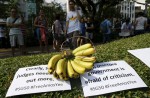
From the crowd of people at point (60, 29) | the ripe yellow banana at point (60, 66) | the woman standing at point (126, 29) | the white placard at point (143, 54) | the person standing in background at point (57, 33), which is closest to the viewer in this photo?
the ripe yellow banana at point (60, 66)

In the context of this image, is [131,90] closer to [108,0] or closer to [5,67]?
[5,67]

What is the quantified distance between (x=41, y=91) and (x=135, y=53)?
5.98ft

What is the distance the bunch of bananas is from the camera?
4.78 meters

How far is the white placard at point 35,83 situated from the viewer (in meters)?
4.71

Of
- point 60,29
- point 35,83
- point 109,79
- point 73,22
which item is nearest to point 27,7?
point 60,29

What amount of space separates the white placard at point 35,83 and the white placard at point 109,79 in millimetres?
287

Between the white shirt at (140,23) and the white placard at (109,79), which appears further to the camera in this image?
the white shirt at (140,23)

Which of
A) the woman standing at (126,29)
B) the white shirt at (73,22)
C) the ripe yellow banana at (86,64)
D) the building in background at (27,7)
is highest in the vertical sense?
Answer: the building in background at (27,7)

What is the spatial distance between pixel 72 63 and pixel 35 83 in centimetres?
61

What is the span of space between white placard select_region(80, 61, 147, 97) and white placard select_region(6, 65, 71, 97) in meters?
0.29

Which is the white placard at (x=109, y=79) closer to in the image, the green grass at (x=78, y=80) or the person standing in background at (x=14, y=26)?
the green grass at (x=78, y=80)

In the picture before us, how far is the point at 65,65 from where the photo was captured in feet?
16.4

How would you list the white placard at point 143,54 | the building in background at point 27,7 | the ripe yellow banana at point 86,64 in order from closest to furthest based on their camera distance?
1. the ripe yellow banana at point 86,64
2. the white placard at point 143,54
3. the building in background at point 27,7

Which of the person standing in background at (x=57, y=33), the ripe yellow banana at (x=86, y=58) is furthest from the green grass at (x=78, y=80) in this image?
the person standing in background at (x=57, y=33)
